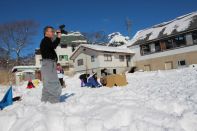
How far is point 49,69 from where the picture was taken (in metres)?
5.51

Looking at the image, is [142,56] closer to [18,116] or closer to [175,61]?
[175,61]

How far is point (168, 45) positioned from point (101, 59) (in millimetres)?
8980

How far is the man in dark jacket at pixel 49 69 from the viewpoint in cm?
541

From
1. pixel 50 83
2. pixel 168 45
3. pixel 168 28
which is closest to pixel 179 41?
pixel 168 45

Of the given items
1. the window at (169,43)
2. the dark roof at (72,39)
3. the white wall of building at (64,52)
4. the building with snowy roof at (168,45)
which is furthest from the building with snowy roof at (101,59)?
the dark roof at (72,39)

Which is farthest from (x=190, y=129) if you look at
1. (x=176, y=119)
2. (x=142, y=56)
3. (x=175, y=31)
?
(x=142, y=56)

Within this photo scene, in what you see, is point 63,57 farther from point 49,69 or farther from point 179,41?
point 49,69

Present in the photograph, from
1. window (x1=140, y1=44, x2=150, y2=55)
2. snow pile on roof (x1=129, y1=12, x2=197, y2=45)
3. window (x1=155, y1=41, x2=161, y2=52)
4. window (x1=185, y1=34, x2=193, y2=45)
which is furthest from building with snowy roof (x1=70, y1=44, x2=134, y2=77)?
window (x1=185, y1=34, x2=193, y2=45)

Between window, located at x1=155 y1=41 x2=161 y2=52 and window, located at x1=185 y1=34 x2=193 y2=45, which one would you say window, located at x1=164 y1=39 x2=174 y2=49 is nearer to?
window, located at x1=155 y1=41 x2=161 y2=52

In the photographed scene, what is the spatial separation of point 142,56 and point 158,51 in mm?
2950

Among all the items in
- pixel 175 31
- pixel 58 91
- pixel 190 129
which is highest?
pixel 175 31

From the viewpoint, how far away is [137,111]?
12.8 feet

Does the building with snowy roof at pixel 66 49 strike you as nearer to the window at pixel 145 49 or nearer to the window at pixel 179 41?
the window at pixel 145 49

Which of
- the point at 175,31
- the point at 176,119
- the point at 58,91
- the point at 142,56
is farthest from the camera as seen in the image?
the point at 142,56
